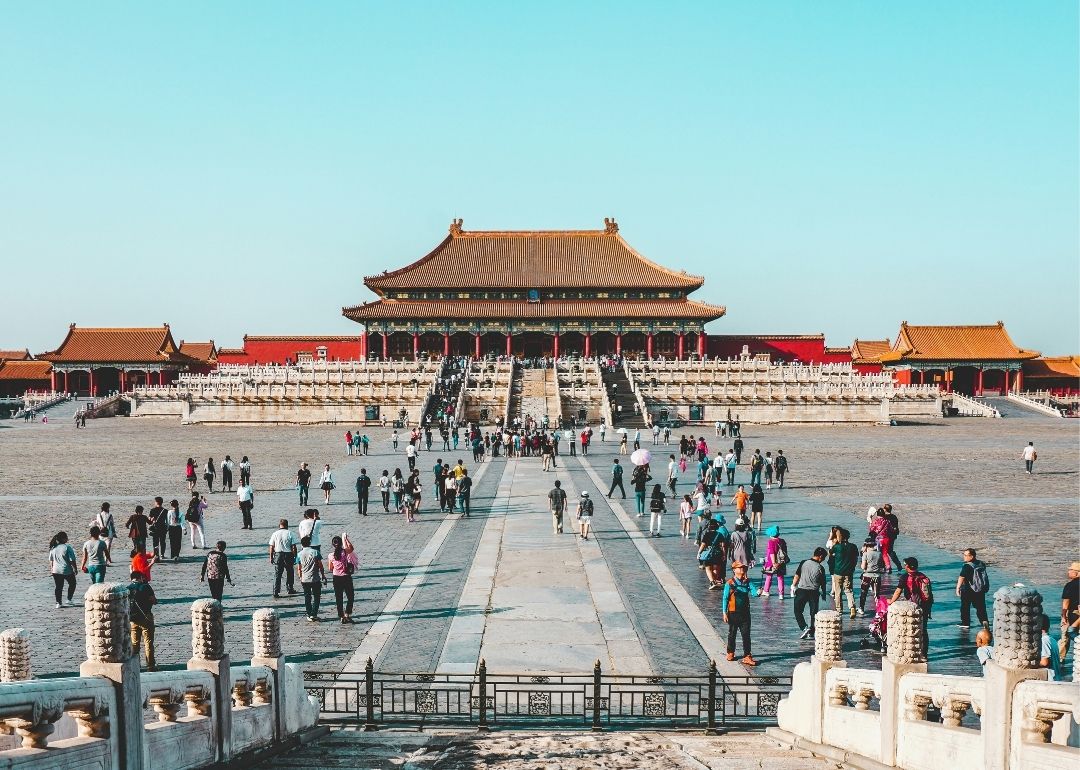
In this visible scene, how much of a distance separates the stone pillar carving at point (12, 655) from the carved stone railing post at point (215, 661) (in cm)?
138

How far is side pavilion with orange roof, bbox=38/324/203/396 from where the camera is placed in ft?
235

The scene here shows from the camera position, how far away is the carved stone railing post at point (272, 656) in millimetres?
7672

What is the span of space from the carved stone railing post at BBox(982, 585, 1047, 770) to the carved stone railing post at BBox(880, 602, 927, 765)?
86 cm

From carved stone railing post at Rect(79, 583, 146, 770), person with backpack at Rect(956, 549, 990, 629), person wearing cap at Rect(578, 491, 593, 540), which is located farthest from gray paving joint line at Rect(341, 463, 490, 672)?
person with backpack at Rect(956, 549, 990, 629)

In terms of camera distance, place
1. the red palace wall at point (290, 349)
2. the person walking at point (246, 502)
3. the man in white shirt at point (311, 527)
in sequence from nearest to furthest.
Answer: the man in white shirt at point (311, 527) < the person walking at point (246, 502) < the red palace wall at point (290, 349)

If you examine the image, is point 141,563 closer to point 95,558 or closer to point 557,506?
point 95,558

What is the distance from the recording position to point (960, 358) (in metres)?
70.2

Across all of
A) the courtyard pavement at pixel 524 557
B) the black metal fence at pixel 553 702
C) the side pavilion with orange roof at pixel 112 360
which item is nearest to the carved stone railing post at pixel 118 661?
the black metal fence at pixel 553 702

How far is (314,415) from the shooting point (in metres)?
50.7

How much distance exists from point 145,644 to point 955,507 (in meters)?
18.7

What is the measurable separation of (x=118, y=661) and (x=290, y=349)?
75.7 metres

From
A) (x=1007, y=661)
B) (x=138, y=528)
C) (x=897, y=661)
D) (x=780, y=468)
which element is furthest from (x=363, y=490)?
(x=1007, y=661)

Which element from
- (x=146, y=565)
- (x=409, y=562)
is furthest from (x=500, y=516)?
(x=146, y=565)

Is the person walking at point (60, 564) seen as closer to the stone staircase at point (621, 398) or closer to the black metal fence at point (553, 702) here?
the black metal fence at point (553, 702)
